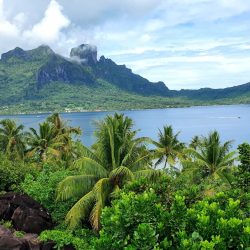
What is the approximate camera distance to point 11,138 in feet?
155

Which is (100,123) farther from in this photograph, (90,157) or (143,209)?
(143,209)

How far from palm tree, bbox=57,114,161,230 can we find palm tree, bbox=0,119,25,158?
950 inches

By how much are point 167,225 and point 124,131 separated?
1505 cm

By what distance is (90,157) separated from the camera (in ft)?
80.2

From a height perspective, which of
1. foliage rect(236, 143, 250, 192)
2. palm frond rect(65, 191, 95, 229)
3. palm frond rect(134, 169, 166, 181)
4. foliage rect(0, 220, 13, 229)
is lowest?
foliage rect(0, 220, 13, 229)

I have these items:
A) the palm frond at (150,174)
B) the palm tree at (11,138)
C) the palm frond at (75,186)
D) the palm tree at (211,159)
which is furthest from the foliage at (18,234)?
A: the palm tree at (11,138)

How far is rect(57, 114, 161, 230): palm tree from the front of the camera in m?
22.0

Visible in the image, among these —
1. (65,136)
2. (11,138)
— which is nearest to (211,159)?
(65,136)

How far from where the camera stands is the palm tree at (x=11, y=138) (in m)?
47.2

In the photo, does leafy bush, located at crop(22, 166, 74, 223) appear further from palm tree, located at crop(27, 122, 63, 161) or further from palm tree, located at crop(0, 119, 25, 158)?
palm tree, located at crop(0, 119, 25, 158)

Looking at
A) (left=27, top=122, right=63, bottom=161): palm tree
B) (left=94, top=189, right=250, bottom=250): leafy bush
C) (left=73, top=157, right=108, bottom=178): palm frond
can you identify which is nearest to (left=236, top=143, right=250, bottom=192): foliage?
(left=73, top=157, right=108, bottom=178): palm frond

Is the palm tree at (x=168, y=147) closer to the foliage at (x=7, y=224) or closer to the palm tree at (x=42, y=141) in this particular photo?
the palm tree at (x=42, y=141)

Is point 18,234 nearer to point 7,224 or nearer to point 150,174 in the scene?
point 7,224

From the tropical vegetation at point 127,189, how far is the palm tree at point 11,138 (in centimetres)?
11
